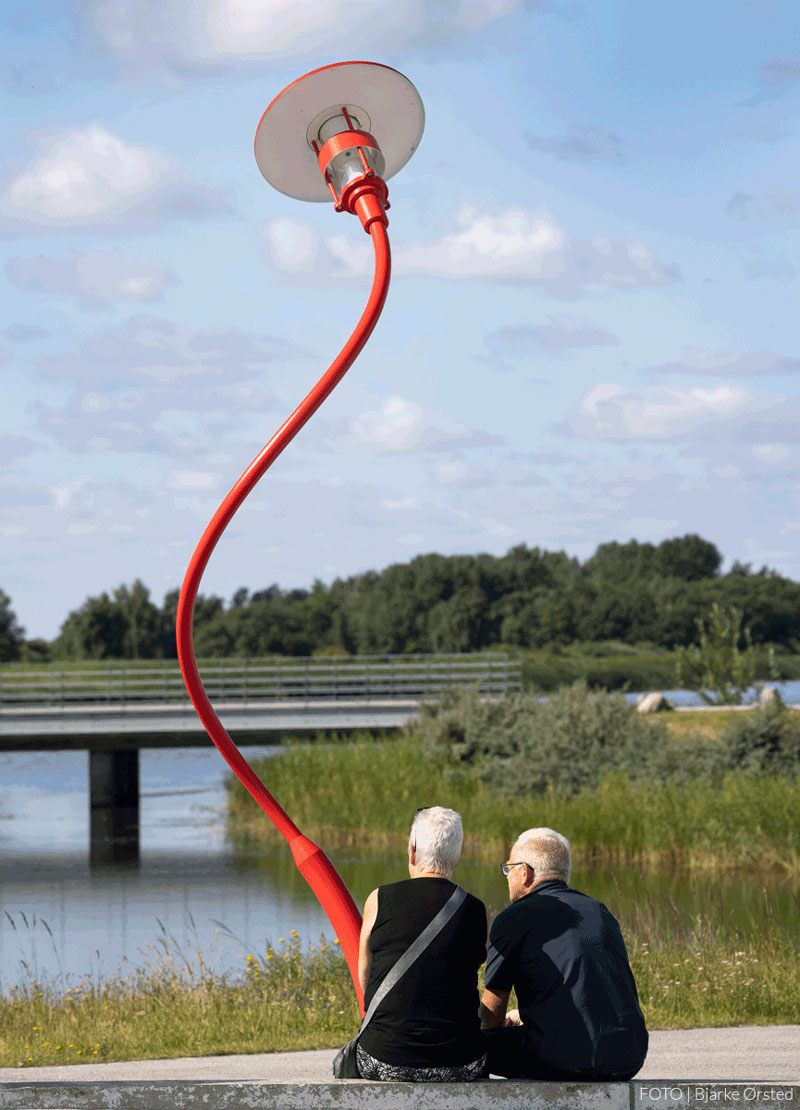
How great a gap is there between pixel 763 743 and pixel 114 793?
466 inches

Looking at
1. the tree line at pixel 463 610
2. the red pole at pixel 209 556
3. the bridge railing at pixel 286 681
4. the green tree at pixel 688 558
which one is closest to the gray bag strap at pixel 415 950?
the red pole at pixel 209 556

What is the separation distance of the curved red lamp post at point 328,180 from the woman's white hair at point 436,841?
0.91ft

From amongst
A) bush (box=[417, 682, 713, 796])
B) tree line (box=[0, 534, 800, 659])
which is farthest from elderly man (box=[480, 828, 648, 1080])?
tree line (box=[0, 534, 800, 659])

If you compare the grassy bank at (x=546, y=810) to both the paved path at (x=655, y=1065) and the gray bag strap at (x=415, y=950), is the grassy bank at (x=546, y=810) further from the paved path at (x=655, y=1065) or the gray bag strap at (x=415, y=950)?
the gray bag strap at (x=415, y=950)

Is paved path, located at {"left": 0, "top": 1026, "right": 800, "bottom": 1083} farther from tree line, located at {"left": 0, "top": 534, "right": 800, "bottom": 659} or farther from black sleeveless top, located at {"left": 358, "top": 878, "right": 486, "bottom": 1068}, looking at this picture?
tree line, located at {"left": 0, "top": 534, "right": 800, "bottom": 659}

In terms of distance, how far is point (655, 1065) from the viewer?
19.0 ft

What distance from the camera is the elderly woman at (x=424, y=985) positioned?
11.7 feet

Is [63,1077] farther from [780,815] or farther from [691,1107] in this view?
[780,815]

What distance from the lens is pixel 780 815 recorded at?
14.5m

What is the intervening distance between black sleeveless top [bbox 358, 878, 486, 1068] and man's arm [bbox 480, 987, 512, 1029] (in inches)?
8.2

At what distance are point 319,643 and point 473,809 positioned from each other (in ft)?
142

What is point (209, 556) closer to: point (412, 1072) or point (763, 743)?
point (412, 1072)

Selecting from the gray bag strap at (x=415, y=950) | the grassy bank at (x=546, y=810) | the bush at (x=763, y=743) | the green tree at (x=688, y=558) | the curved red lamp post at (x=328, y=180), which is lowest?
the grassy bank at (x=546, y=810)

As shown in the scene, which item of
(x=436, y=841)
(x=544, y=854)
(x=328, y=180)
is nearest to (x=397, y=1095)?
(x=436, y=841)
